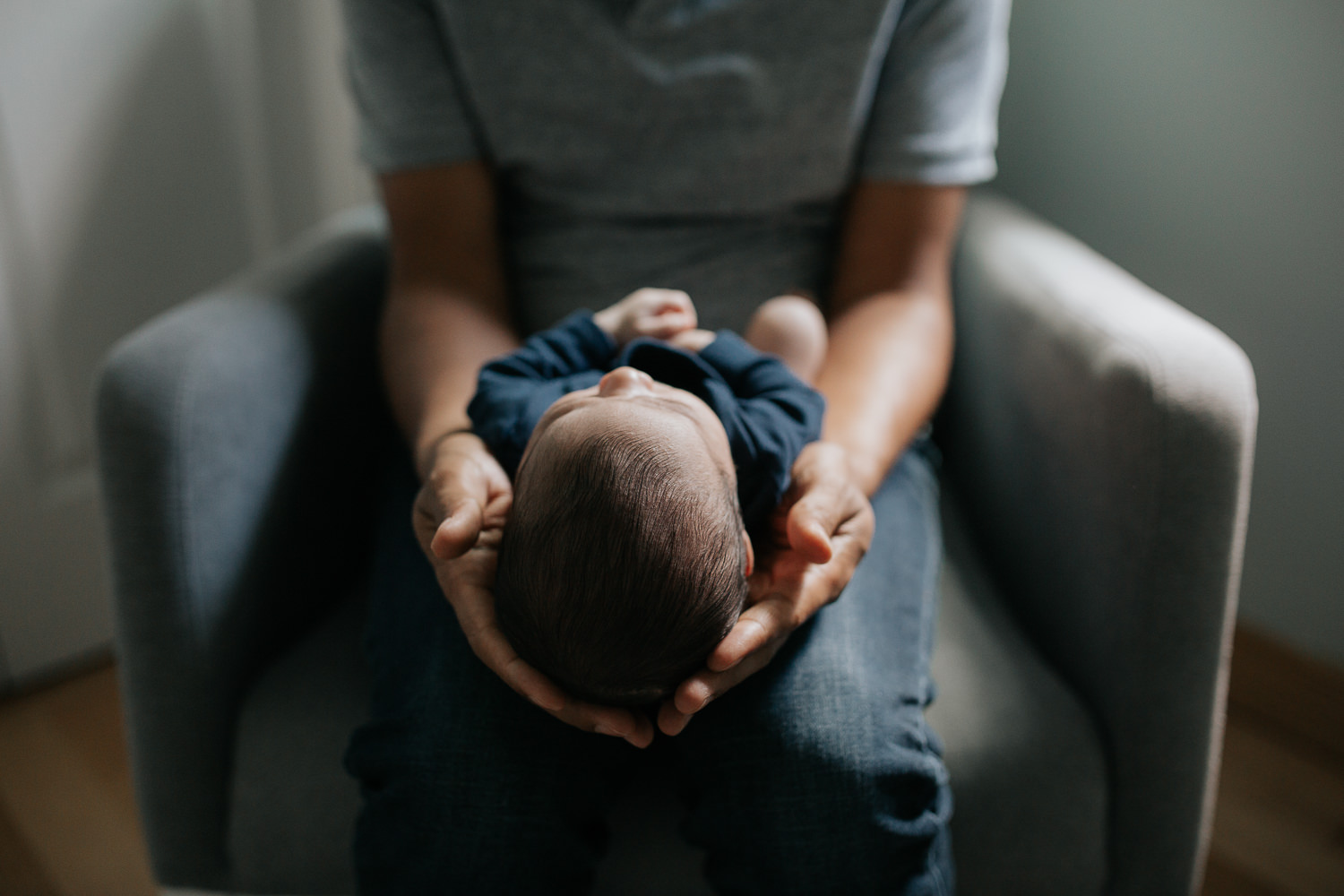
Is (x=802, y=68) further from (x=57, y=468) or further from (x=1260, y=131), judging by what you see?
(x=57, y=468)

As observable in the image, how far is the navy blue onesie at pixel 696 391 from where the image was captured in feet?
2.18

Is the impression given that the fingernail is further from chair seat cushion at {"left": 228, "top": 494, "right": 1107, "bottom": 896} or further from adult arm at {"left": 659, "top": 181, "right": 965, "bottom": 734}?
chair seat cushion at {"left": 228, "top": 494, "right": 1107, "bottom": 896}

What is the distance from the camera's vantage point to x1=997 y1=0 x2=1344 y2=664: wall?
42.4 inches

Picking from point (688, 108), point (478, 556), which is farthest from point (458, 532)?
point (688, 108)

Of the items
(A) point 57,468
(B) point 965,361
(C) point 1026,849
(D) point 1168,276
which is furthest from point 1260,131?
(A) point 57,468

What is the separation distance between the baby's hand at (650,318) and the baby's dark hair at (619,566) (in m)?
0.24

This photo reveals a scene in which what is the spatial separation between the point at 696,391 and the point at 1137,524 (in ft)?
1.14

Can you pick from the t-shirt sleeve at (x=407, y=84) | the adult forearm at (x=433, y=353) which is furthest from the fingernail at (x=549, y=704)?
the t-shirt sleeve at (x=407, y=84)

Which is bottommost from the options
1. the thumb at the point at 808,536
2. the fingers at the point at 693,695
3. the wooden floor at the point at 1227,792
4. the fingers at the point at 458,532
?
the wooden floor at the point at 1227,792

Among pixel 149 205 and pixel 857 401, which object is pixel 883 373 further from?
pixel 149 205

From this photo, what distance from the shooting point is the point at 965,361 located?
100 cm

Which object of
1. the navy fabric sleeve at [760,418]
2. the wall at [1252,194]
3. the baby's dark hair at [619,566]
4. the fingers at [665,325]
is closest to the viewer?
the baby's dark hair at [619,566]

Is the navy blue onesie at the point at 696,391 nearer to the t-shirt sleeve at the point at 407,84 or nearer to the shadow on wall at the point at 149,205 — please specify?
the t-shirt sleeve at the point at 407,84

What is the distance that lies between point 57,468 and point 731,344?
44.8 inches
